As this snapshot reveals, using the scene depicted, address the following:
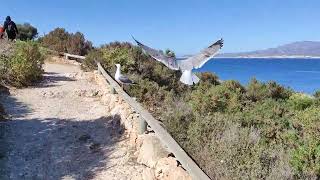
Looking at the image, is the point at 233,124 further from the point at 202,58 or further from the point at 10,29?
the point at 10,29

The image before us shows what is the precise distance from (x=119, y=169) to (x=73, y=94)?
5.85 meters

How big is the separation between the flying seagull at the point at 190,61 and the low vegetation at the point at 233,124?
0.62 meters

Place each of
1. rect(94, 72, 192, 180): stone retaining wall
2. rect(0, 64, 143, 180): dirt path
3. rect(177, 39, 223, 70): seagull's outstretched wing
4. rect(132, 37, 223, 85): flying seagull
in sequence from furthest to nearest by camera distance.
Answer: rect(177, 39, 223, 70): seagull's outstretched wing → rect(132, 37, 223, 85): flying seagull → rect(0, 64, 143, 180): dirt path → rect(94, 72, 192, 180): stone retaining wall

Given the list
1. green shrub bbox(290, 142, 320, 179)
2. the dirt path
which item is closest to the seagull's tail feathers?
the dirt path

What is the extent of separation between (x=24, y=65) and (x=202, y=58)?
6.62 meters

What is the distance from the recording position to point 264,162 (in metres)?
6.40

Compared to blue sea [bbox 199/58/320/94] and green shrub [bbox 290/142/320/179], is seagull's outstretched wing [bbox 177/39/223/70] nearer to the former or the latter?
green shrub [bbox 290/142/320/179]

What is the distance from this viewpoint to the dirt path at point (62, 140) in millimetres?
6848

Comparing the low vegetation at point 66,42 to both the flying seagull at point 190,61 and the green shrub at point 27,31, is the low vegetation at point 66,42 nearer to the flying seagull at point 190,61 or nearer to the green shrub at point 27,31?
the green shrub at point 27,31

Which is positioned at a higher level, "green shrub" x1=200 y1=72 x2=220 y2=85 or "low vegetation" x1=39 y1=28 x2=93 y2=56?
"low vegetation" x1=39 y1=28 x2=93 y2=56

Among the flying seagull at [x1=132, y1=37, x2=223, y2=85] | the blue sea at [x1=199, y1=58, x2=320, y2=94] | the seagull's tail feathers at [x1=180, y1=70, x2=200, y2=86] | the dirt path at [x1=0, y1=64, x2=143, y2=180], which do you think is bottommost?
the blue sea at [x1=199, y1=58, x2=320, y2=94]

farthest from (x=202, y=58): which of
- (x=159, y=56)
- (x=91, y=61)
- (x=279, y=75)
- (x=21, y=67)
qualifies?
(x=279, y=75)

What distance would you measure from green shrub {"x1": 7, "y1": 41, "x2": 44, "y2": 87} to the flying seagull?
19.7 ft

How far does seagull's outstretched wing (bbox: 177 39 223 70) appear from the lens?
28.5 feet
